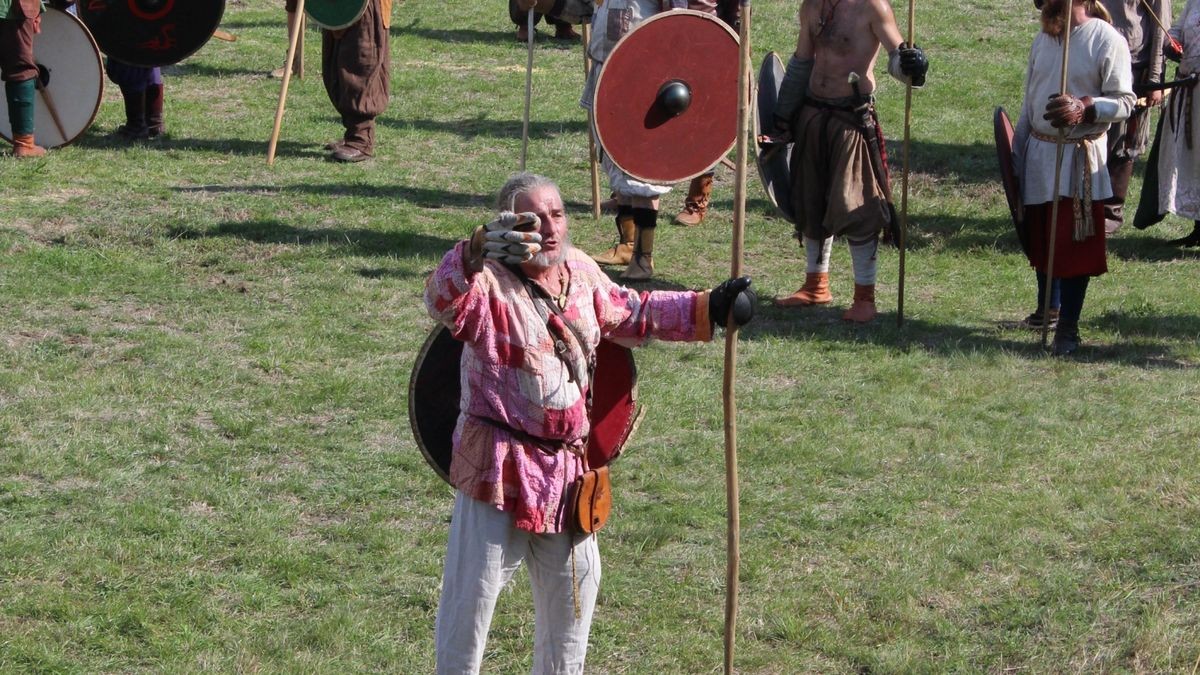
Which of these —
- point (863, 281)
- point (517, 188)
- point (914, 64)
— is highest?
point (914, 64)

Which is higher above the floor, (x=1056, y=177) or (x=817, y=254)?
(x=1056, y=177)

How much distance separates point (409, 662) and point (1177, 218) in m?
7.47

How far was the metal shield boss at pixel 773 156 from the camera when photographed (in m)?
7.65

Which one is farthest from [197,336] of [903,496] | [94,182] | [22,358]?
[903,496]

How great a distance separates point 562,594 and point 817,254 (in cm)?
434

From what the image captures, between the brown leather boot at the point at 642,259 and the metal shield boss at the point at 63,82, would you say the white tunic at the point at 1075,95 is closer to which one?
the brown leather boot at the point at 642,259

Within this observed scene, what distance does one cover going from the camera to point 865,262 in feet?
24.5

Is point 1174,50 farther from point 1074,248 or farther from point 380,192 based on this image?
point 380,192

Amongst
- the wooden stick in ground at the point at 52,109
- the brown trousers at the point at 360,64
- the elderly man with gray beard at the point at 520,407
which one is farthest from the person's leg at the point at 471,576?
the wooden stick in ground at the point at 52,109

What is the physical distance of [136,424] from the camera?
5.80 m

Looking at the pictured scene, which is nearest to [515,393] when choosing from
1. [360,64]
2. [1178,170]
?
[360,64]

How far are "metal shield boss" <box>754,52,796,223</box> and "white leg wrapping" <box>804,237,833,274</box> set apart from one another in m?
0.16

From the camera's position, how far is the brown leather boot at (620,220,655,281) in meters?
7.96

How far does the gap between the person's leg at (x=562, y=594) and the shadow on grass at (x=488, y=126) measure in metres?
7.37
